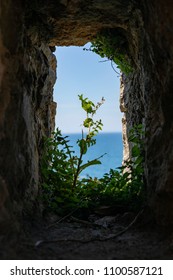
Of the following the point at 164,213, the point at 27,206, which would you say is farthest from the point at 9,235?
the point at 164,213

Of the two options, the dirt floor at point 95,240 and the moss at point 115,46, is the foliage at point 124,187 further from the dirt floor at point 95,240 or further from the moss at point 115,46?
the moss at point 115,46

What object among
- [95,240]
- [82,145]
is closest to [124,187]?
[82,145]

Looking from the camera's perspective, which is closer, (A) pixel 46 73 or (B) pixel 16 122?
(B) pixel 16 122

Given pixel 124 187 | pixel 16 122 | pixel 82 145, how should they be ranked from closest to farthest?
pixel 16 122
pixel 124 187
pixel 82 145

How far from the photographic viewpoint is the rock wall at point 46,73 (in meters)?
2.86

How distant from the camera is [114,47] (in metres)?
4.83

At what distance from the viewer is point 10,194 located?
279 cm

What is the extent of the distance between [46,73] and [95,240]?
2.52m

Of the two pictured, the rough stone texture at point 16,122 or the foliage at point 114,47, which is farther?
the foliage at point 114,47

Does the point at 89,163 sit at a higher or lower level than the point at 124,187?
higher

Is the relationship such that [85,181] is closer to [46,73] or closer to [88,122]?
[88,122]

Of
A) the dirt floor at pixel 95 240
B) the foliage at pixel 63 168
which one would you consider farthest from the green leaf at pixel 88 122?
the dirt floor at pixel 95 240

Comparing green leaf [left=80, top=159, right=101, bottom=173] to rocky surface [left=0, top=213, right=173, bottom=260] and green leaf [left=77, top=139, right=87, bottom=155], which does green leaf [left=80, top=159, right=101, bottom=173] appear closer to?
green leaf [left=77, top=139, right=87, bottom=155]

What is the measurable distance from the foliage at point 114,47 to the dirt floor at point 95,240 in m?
2.19
